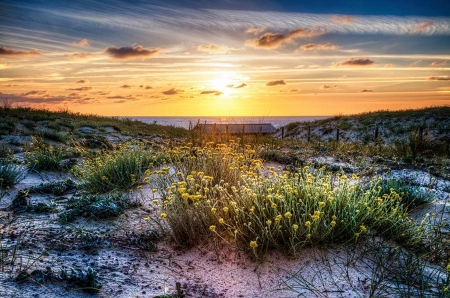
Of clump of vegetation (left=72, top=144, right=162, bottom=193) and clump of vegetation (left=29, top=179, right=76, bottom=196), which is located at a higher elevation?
clump of vegetation (left=72, top=144, right=162, bottom=193)

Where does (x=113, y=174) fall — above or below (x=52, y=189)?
above

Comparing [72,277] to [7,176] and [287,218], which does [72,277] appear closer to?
[287,218]

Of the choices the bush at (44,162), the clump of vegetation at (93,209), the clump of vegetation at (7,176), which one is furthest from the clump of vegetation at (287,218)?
the bush at (44,162)

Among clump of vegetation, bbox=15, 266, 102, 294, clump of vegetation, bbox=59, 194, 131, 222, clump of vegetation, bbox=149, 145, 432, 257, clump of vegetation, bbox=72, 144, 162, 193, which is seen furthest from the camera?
clump of vegetation, bbox=72, 144, 162, 193

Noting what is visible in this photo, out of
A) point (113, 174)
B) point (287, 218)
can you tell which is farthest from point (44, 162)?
point (287, 218)

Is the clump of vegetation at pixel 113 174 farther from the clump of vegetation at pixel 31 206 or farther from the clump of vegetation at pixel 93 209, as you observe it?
the clump of vegetation at pixel 31 206

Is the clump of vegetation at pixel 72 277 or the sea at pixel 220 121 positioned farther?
the sea at pixel 220 121

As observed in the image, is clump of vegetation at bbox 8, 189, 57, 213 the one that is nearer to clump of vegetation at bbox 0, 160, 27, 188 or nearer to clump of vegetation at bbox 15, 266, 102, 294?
clump of vegetation at bbox 0, 160, 27, 188

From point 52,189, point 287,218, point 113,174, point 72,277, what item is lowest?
point 52,189

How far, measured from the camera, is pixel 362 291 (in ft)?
10.9

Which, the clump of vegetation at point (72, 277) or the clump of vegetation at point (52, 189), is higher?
the clump of vegetation at point (72, 277)

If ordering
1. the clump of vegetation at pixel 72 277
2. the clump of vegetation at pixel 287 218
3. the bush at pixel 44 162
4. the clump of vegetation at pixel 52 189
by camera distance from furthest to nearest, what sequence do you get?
the bush at pixel 44 162
the clump of vegetation at pixel 52 189
the clump of vegetation at pixel 287 218
the clump of vegetation at pixel 72 277

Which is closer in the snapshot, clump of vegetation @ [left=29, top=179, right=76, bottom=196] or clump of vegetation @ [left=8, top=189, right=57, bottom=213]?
clump of vegetation @ [left=8, top=189, right=57, bottom=213]

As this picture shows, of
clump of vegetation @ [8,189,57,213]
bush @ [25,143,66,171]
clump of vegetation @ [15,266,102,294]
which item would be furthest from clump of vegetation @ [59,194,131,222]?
bush @ [25,143,66,171]
